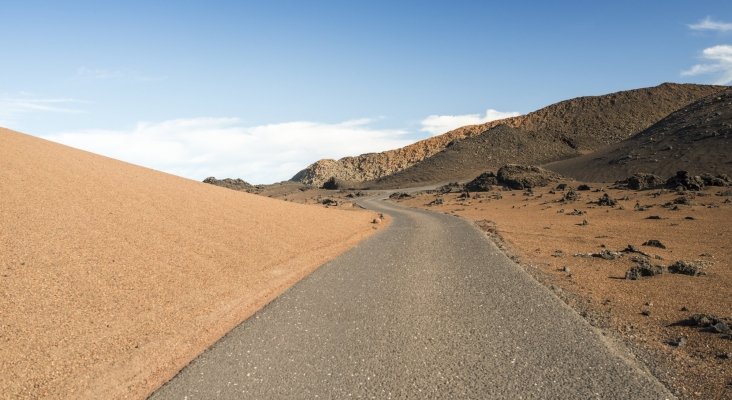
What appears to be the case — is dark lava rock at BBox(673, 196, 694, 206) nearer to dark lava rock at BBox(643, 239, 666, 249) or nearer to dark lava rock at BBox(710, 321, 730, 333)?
dark lava rock at BBox(643, 239, 666, 249)

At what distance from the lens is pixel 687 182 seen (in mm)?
37938

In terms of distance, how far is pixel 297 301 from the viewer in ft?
34.6

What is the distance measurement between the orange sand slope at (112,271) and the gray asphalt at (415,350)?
40.2 inches

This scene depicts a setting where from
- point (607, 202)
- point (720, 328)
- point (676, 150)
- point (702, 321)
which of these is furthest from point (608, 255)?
point (676, 150)

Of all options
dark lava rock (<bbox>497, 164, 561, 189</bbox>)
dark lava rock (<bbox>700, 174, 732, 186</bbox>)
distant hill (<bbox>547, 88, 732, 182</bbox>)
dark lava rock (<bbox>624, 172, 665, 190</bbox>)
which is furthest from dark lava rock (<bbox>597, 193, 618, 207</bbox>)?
dark lava rock (<bbox>497, 164, 561, 189</bbox>)

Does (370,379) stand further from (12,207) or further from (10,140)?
(10,140)

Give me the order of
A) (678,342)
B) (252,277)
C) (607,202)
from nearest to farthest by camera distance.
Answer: (678,342) → (252,277) → (607,202)

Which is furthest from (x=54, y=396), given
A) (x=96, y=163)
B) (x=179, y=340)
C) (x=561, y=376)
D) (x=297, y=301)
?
(x=96, y=163)

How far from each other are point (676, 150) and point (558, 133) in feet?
190

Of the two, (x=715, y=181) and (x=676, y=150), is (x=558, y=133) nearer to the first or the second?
(x=676, y=150)

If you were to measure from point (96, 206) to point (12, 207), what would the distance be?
95.3 inches

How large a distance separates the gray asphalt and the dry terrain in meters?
0.81

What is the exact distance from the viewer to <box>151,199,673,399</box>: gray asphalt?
623 centimetres

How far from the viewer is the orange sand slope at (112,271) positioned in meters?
6.81
